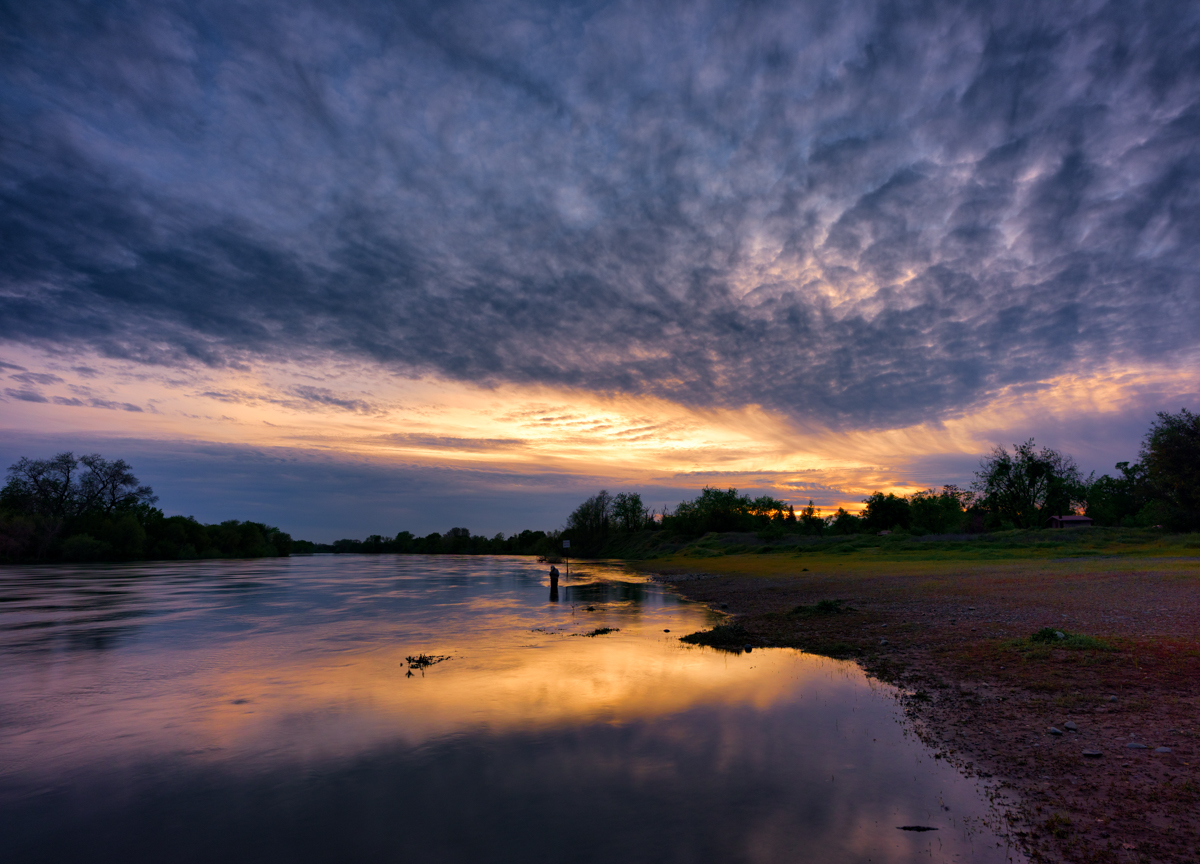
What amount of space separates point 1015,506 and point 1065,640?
107099 millimetres

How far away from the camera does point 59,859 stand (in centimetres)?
594

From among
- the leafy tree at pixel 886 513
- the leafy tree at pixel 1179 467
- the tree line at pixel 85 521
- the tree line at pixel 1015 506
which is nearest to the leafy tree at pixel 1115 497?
the tree line at pixel 1015 506

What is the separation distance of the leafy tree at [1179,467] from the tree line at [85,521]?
132 meters

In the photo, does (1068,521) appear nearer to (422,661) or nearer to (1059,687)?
(1059,687)

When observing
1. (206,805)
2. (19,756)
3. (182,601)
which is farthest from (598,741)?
(182,601)

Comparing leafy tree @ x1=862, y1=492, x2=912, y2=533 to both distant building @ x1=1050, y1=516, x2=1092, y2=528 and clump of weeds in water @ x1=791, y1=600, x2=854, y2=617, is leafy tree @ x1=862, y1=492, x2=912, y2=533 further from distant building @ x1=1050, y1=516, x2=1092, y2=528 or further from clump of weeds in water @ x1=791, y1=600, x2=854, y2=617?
clump of weeds in water @ x1=791, y1=600, x2=854, y2=617

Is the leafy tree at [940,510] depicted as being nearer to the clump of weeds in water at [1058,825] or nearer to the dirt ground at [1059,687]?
the dirt ground at [1059,687]

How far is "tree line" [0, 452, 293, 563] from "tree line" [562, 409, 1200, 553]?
3377 inches

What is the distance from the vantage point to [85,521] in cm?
8544

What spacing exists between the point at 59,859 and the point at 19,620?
27398 mm

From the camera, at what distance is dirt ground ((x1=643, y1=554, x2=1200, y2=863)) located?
584cm

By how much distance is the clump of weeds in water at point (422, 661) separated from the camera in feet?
47.5

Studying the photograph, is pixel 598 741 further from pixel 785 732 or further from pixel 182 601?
pixel 182 601

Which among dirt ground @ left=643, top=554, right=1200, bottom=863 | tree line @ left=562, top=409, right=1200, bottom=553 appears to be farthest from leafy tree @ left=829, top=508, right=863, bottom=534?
dirt ground @ left=643, top=554, right=1200, bottom=863
